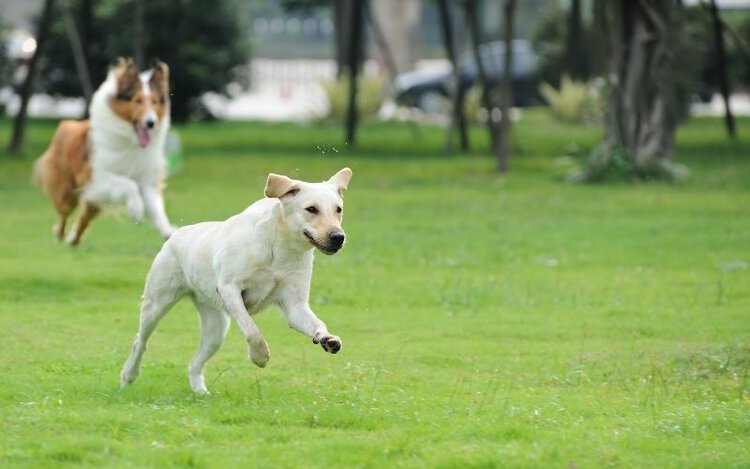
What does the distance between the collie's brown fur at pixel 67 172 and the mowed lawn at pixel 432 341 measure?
1.31 ft

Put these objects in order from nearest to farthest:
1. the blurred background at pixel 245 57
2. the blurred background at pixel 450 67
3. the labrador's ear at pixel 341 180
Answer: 1. the labrador's ear at pixel 341 180
2. the blurred background at pixel 450 67
3. the blurred background at pixel 245 57

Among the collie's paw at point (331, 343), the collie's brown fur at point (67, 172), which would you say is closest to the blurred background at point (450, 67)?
the collie's brown fur at point (67, 172)

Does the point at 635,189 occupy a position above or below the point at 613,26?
below

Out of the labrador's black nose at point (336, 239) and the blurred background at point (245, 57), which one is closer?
the labrador's black nose at point (336, 239)

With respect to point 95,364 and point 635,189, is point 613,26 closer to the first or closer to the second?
point 635,189

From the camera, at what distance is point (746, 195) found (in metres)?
21.9

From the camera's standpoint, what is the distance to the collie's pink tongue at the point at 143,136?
50.5ft

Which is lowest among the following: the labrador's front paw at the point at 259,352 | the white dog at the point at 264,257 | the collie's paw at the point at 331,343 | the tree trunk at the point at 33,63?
the tree trunk at the point at 33,63

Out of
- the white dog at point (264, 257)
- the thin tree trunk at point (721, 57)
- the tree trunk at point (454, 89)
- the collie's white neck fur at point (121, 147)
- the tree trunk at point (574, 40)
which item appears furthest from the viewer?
the tree trunk at point (574, 40)

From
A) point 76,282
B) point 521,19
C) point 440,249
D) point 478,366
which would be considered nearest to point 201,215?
point 440,249

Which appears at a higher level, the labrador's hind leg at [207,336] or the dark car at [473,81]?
the labrador's hind leg at [207,336]

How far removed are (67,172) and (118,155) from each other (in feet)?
2.13

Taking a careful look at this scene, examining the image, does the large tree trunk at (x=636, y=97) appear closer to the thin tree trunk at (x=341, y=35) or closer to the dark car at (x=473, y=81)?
the thin tree trunk at (x=341, y=35)

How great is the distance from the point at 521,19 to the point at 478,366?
63.4m
